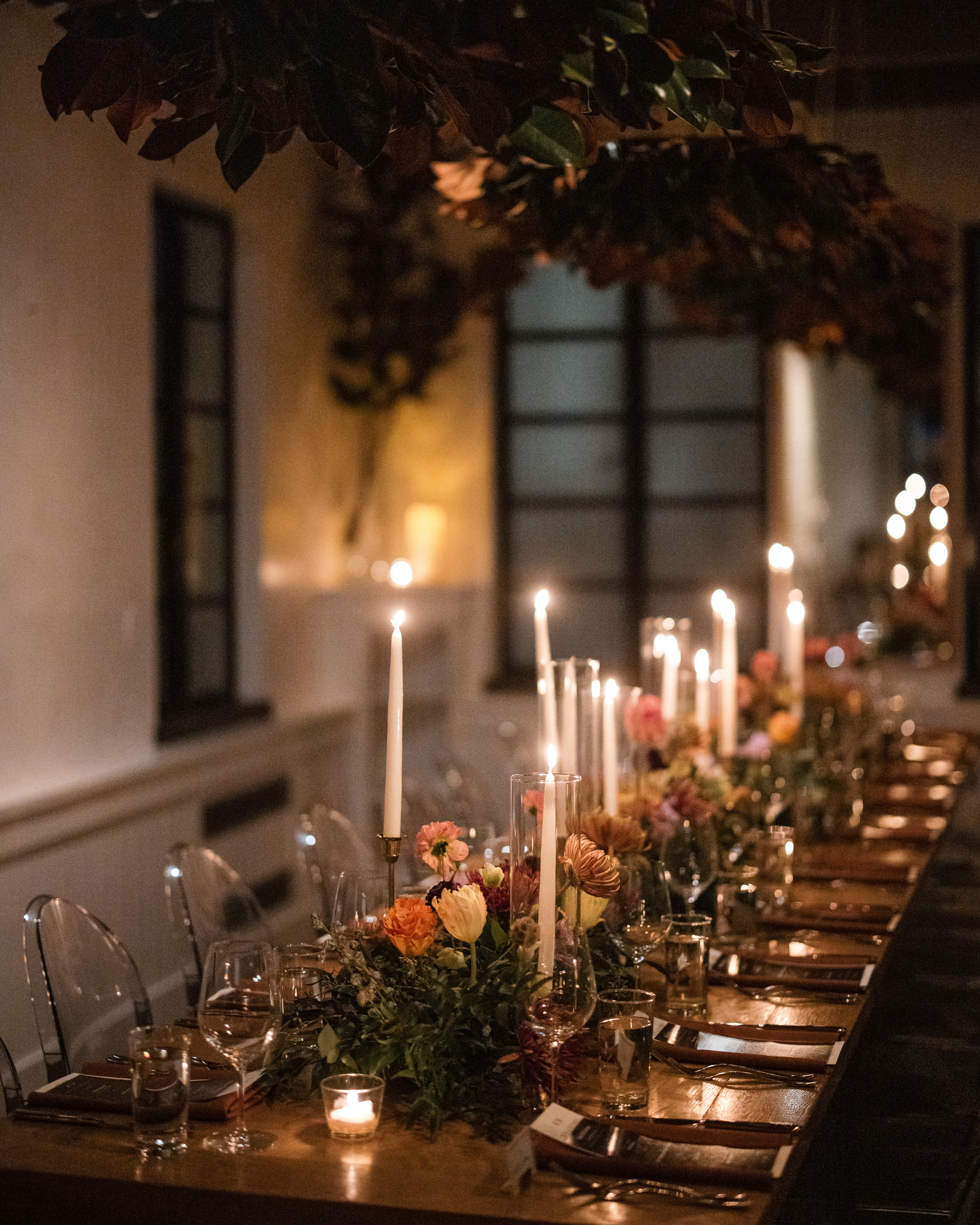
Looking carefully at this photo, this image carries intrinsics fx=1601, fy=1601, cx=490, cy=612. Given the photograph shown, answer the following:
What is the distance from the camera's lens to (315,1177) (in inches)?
74.9

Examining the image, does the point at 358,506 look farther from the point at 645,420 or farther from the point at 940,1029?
the point at 940,1029

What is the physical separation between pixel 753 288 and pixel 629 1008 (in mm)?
2616

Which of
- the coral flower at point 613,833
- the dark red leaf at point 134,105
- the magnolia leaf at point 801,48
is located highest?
the magnolia leaf at point 801,48

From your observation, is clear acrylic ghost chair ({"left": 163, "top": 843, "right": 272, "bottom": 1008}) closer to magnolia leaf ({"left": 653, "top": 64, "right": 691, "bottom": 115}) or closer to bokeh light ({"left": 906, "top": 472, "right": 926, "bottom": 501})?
magnolia leaf ({"left": 653, "top": 64, "right": 691, "bottom": 115})

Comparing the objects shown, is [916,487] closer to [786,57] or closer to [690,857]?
[690,857]

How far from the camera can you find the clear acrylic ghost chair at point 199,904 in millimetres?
3410

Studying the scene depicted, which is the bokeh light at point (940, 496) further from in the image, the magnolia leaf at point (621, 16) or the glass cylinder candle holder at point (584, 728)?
the magnolia leaf at point (621, 16)

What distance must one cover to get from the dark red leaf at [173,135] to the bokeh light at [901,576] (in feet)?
22.8

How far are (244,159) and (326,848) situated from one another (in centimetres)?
228

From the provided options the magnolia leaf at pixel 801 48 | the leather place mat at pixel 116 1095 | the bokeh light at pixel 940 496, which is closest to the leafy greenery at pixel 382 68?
the magnolia leaf at pixel 801 48

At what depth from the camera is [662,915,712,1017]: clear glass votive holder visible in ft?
8.47

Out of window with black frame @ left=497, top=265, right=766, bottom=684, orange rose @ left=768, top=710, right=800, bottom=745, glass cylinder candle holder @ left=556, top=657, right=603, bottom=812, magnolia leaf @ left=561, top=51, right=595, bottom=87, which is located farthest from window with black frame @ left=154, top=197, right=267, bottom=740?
magnolia leaf @ left=561, top=51, right=595, bottom=87

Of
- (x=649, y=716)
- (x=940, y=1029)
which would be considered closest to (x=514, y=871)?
(x=649, y=716)

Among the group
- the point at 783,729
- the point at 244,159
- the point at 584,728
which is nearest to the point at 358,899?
the point at 584,728
